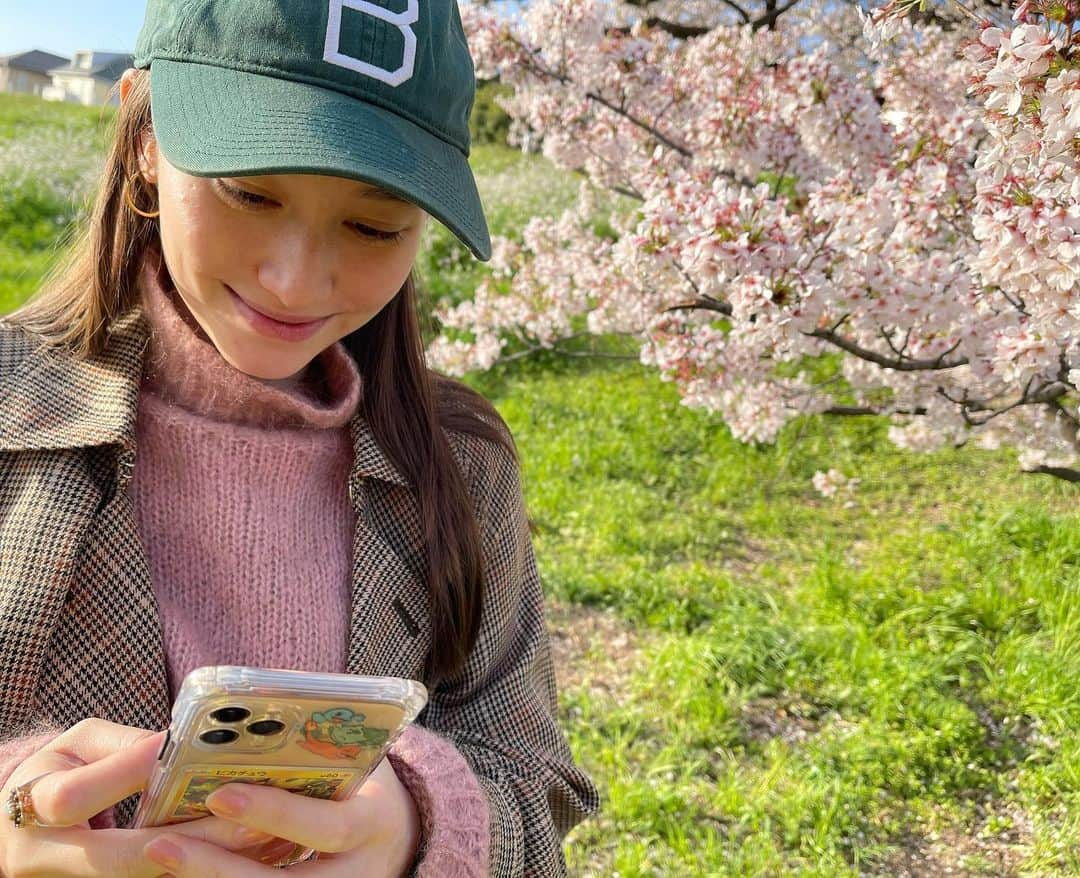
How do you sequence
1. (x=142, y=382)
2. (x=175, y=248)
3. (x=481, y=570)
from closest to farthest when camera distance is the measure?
(x=175, y=248) < (x=142, y=382) < (x=481, y=570)

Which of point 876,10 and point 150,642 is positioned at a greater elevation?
point 876,10

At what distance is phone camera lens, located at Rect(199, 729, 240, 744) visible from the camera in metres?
→ 0.91

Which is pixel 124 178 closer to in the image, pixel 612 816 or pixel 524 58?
pixel 612 816

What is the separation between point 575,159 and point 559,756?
4.36 metres

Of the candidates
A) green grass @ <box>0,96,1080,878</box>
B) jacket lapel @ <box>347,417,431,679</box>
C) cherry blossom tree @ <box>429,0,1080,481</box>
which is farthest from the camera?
green grass @ <box>0,96,1080,878</box>

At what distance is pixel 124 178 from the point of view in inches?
59.1

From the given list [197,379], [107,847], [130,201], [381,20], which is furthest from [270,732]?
[130,201]

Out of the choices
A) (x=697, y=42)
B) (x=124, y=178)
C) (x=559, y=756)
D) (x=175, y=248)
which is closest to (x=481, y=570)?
(x=559, y=756)

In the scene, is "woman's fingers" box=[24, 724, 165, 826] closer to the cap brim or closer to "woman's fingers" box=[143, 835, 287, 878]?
"woman's fingers" box=[143, 835, 287, 878]

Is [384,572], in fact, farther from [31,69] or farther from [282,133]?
[31,69]

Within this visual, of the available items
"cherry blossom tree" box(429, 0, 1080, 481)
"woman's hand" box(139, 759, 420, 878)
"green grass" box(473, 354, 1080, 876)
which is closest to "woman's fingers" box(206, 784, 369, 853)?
"woman's hand" box(139, 759, 420, 878)

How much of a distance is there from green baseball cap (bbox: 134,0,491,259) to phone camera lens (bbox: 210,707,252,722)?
0.55 meters

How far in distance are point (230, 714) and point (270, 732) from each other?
56 mm

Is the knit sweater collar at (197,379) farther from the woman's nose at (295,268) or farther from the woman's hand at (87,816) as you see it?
the woman's hand at (87,816)
